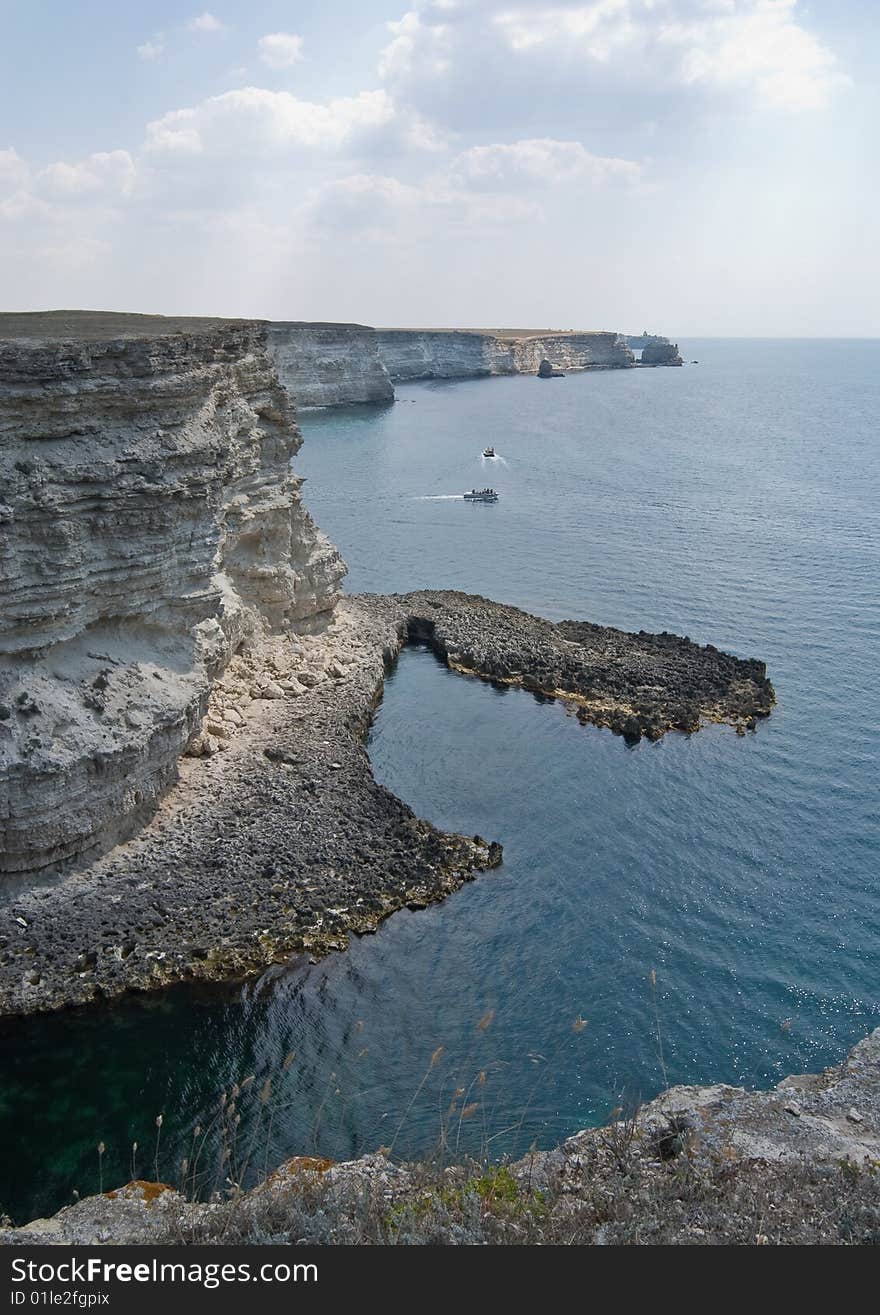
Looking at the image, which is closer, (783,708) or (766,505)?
(783,708)

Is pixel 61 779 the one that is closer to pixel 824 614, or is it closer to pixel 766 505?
pixel 824 614

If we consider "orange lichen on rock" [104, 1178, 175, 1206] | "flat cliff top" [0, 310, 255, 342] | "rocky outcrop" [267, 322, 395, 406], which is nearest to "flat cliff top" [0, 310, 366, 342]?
"flat cliff top" [0, 310, 255, 342]

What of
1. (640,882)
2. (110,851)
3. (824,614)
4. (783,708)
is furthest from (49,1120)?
(824,614)

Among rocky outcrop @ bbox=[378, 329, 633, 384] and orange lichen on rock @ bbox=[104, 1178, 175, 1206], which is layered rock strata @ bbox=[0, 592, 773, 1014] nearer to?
orange lichen on rock @ bbox=[104, 1178, 175, 1206]

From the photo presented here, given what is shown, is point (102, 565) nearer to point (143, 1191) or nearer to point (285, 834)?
point (285, 834)

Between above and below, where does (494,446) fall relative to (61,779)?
above

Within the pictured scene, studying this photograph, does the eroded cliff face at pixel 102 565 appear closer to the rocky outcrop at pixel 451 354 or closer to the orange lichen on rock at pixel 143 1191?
the orange lichen on rock at pixel 143 1191
